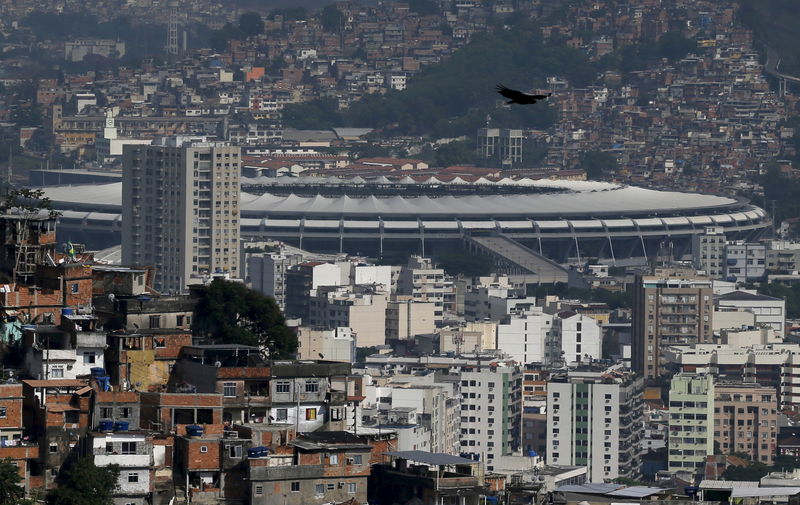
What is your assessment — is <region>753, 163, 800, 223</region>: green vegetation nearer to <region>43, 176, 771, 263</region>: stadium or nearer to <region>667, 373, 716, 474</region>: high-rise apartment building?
<region>43, 176, 771, 263</region>: stadium

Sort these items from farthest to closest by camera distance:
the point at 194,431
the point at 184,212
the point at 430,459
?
the point at 184,212, the point at 430,459, the point at 194,431

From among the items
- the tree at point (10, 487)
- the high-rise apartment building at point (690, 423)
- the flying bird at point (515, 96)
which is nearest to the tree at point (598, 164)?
the high-rise apartment building at point (690, 423)

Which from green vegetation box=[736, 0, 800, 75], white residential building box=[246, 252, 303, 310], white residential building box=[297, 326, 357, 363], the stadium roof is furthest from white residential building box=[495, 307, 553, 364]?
green vegetation box=[736, 0, 800, 75]

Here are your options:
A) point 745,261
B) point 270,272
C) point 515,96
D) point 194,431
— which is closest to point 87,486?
point 194,431

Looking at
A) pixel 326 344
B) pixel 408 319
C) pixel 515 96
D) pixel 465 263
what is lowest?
pixel 326 344

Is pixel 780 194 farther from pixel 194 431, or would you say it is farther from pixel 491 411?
pixel 194 431

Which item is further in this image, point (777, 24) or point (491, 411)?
point (777, 24)
